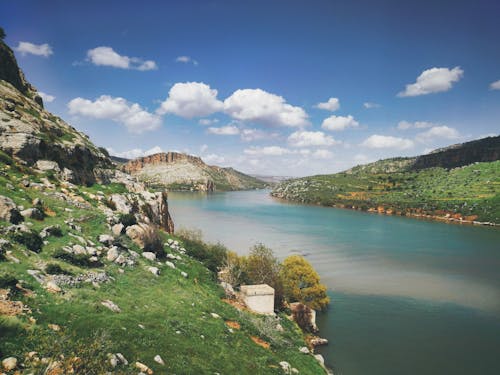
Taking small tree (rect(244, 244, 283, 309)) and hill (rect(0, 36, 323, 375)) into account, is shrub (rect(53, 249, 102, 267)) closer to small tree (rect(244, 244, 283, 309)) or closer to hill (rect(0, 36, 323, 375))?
hill (rect(0, 36, 323, 375))

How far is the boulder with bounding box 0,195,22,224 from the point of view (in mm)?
19000

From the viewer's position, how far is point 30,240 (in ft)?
60.4

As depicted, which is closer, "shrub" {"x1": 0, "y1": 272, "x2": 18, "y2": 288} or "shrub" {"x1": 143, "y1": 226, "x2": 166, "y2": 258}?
"shrub" {"x1": 0, "y1": 272, "x2": 18, "y2": 288}

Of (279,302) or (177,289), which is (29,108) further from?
(279,302)

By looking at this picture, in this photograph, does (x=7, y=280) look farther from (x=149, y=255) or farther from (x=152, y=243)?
(x=152, y=243)

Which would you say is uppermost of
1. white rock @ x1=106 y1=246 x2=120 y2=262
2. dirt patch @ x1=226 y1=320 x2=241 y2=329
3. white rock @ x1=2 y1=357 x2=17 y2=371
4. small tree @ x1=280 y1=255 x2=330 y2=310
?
white rock @ x1=106 y1=246 x2=120 y2=262

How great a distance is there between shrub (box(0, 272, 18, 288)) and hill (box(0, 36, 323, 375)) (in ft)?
0.22

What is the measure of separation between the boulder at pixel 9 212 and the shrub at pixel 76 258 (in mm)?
3782

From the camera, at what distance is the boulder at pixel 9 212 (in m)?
19.0

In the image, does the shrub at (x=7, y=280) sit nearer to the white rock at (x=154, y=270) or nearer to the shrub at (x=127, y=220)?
the white rock at (x=154, y=270)

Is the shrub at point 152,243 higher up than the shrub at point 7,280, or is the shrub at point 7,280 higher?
the shrub at point 7,280

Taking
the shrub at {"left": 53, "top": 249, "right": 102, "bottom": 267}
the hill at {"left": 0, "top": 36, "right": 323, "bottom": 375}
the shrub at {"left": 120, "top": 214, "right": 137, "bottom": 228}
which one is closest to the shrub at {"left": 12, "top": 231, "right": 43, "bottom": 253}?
the hill at {"left": 0, "top": 36, "right": 323, "bottom": 375}

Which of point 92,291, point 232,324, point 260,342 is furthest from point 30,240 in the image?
point 260,342

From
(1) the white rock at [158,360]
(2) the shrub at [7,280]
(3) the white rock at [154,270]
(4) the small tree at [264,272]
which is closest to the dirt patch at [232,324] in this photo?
(3) the white rock at [154,270]
